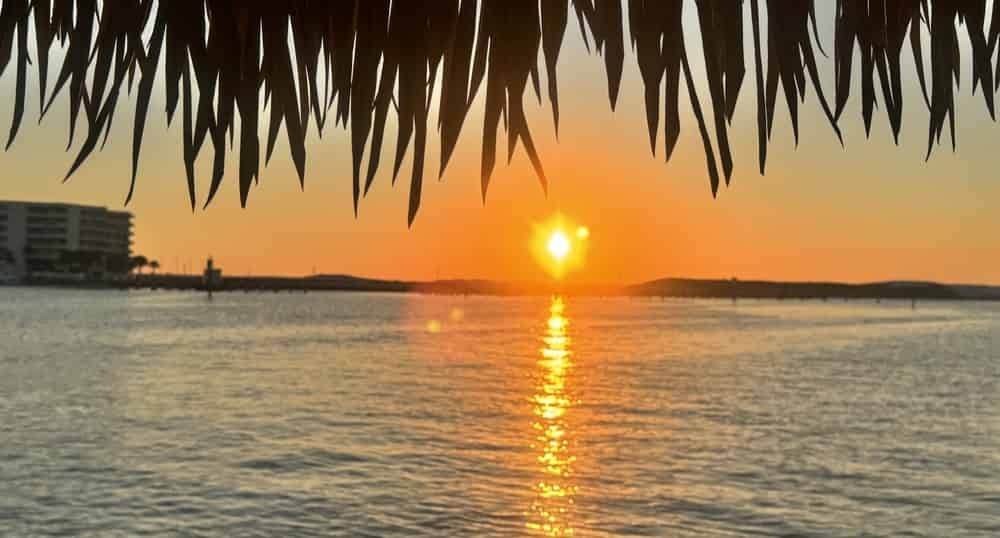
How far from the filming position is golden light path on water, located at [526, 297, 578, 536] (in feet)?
63.6

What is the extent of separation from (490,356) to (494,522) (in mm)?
48936

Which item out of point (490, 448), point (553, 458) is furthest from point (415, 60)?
point (490, 448)

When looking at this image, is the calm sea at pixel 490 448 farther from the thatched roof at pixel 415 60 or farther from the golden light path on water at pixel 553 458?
the thatched roof at pixel 415 60

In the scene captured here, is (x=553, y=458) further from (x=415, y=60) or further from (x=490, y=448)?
(x=415, y=60)

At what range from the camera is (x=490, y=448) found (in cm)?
2767

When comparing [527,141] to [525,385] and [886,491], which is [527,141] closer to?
[886,491]

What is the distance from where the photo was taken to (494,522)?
1895 cm

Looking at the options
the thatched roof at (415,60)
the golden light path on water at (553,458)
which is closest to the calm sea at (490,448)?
the golden light path on water at (553,458)

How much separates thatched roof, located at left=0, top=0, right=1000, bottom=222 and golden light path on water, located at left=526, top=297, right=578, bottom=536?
16974mm

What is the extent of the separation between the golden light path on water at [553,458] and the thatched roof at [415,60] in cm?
1697

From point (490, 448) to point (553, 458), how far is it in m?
2.15

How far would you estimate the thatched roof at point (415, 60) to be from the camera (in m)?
1.86

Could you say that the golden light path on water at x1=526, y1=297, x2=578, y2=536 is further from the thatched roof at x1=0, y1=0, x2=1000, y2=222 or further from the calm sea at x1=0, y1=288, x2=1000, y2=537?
the thatched roof at x1=0, y1=0, x2=1000, y2=222

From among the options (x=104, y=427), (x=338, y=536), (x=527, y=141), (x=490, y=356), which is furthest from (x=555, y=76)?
(x=490, y=356)
